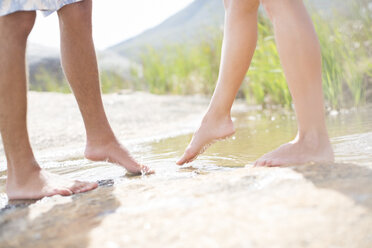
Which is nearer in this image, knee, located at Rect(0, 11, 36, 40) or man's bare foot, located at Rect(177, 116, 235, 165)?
knee, located at Rect(0, 11, 36, 40)

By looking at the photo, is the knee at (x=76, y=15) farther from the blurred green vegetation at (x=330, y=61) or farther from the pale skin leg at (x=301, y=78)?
the blurred green vegetation at (x=330, y=61)

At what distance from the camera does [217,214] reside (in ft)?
2.82

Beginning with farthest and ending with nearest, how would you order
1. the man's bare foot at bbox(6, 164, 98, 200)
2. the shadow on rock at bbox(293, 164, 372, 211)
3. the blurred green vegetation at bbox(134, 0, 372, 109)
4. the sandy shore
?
1. the blurred green vegetation at bbox(134, 0, 372, 109)
2. the man's bare foot at bbox(6, 164, 98, 200)
3. the shadow on rock at bbox(293, 164, 372, 211)
4. the sandy shore

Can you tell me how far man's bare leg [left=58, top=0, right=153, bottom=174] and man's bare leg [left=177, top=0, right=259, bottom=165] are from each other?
0.26 metres

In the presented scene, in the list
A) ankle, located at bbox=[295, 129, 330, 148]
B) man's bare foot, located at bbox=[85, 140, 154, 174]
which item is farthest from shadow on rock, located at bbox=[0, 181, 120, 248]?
ankle, located at bbox=[295, 129, 330, 148]

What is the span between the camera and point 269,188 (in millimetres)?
1004

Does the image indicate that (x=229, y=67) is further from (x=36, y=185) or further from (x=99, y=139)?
(x=36, y=185)

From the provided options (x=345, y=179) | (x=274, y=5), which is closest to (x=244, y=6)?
(x=274, y=5)

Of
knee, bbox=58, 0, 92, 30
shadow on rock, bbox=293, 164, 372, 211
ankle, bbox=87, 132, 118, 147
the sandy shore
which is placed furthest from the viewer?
ankle, bbox=87, 132, 118, 147

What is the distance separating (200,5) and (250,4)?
53.6 ft

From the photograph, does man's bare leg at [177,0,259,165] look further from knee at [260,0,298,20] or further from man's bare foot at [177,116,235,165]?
knee at [260,0,298,20]

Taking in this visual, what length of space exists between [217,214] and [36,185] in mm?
760

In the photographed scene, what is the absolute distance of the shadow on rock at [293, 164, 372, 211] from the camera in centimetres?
90

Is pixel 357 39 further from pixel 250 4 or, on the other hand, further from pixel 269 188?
pixel 269 188
